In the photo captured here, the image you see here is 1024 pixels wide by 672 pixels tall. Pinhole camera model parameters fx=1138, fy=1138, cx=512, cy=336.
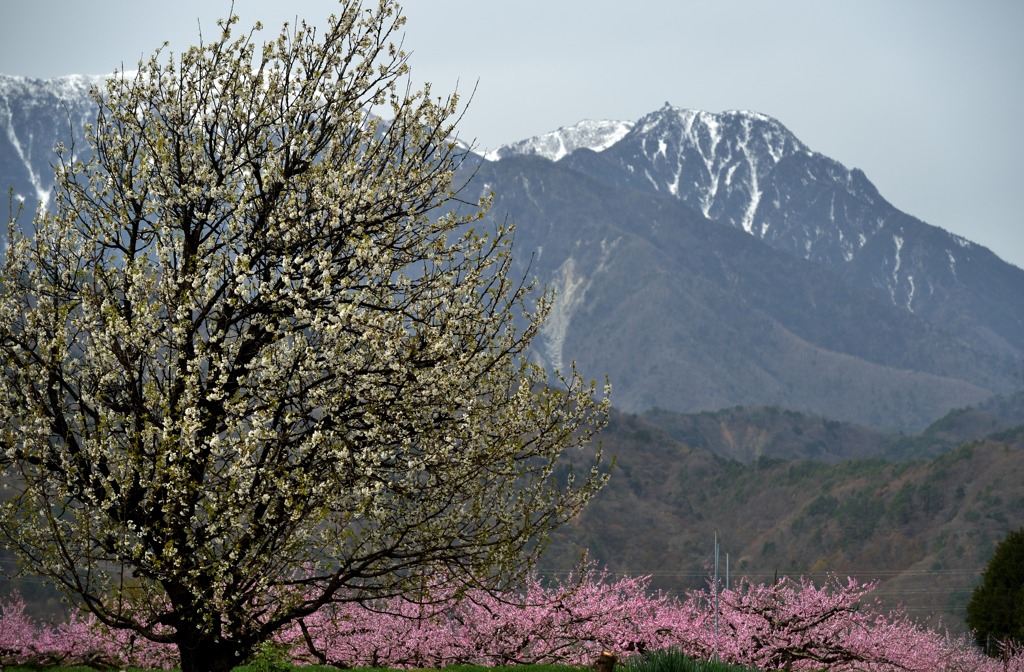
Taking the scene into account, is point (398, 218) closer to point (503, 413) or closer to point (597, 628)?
point (503, 413)

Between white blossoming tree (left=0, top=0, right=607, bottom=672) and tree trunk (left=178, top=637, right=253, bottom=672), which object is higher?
white blossoming tree (left=0, top=0, right=607, bottom=672)

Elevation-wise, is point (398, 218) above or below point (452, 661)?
above

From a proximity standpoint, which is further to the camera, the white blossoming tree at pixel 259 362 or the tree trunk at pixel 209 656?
the tree trunk at pixel 209 656

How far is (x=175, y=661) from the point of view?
30.0 meters

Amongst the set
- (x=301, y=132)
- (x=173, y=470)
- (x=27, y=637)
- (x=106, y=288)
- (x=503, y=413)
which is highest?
(x=301, y=132)

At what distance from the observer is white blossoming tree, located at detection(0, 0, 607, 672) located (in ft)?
51.3

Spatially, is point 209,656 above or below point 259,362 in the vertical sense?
below

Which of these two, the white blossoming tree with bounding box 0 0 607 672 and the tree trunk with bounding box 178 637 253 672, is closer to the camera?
the white blossoming tree with bounding box 0 0 607 672

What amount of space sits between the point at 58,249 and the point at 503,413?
7645 mm

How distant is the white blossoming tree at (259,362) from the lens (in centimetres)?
1563

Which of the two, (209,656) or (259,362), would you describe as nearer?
(259,362)

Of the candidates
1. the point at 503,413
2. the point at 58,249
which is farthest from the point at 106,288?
the point at 503,413

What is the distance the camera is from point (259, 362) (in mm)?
15906

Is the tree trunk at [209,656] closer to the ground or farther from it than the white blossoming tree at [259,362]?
closer to the ground
